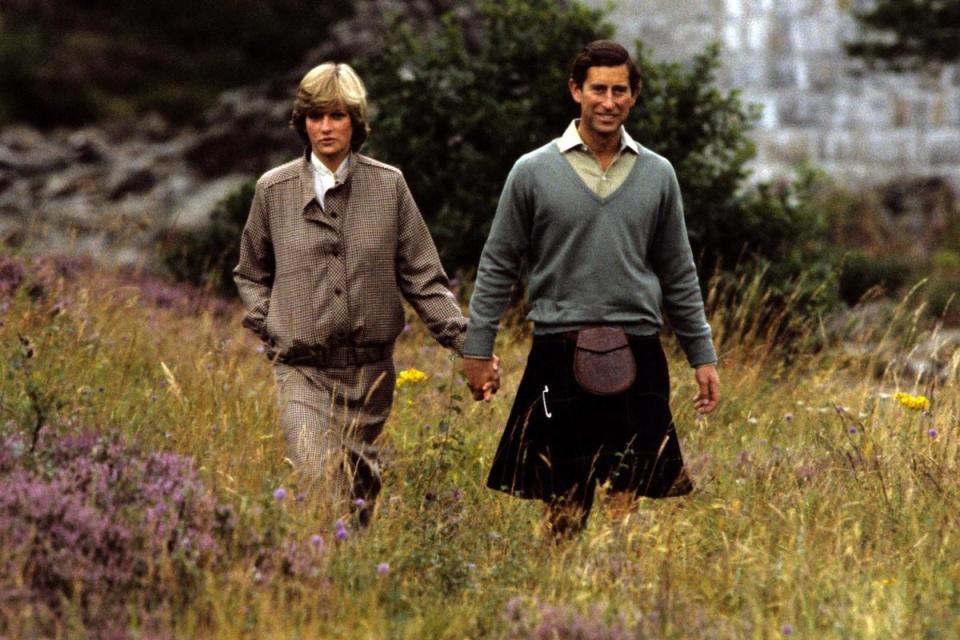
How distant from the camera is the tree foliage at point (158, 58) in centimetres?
2792

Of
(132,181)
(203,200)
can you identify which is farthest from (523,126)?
(132,181)

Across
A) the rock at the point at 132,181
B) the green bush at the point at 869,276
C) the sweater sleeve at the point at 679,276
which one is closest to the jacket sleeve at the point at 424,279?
the sweater sleeve at the point at 679,276

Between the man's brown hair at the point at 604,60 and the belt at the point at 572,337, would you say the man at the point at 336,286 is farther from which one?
the man's brown hair at the point at 604,60

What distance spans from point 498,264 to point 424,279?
1.16ft

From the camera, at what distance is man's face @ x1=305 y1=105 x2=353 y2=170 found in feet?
16.5

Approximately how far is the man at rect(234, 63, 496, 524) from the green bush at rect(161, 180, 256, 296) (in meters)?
5.34

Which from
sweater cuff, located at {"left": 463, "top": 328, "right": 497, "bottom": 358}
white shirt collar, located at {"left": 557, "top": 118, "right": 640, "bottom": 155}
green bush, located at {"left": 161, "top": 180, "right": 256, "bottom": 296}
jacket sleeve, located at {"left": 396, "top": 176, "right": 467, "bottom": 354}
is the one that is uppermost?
white shirt collar, located at {"left": 557, "top": 118, "right": 640, "bottom": 155}

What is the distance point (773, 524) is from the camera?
203 inches

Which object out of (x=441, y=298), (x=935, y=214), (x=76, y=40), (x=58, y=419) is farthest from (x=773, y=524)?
(x=76, y=40)

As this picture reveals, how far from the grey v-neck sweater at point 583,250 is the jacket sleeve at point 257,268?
2.31ft

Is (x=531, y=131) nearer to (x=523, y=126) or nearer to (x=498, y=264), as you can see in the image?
(x=523, y=126)

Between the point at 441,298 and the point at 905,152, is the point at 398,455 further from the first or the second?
the point at 905,152

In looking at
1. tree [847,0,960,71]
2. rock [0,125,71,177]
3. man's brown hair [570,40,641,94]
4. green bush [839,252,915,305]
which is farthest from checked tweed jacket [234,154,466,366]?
rock [0,125,71,177]

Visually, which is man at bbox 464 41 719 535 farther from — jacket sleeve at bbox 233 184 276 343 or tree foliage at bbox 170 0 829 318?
tree foliage at bbox 170 0 829 318
